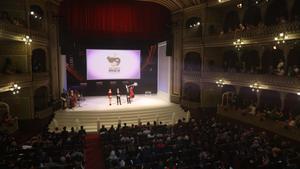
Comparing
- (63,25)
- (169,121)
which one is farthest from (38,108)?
(169,121)

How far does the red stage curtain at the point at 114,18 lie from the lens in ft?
75.6

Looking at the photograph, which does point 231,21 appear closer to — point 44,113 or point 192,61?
point 192,61

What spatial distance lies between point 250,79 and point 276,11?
219 inches

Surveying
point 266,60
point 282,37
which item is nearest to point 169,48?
point 266,60

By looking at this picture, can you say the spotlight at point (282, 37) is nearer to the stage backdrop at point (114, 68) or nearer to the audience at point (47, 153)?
the audience at point (47, 153)

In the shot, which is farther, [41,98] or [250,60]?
[250,60]

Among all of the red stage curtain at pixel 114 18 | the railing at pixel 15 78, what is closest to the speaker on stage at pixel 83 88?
the red stage curtain at pixel 114 18

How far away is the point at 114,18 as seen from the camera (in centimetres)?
2406

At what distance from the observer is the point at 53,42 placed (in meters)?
22.7

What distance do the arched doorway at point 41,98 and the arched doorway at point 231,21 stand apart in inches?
663

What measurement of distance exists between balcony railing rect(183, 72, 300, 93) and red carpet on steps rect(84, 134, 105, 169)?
1153cm

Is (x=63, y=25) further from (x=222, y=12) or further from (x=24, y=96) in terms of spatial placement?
(x=222, y=12)

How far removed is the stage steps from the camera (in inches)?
785

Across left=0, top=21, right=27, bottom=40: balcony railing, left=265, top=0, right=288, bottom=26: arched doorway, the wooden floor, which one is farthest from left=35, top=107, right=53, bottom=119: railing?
left=265, top=0, right=288, bottom=26: arched doorway
